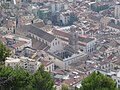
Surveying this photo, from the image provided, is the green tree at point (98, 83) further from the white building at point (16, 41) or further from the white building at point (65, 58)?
the white building at point (16, 41)

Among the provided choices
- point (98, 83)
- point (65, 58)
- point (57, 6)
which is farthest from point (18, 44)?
point (98, 83)

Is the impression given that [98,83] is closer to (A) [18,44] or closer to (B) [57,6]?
(A) [18,44]

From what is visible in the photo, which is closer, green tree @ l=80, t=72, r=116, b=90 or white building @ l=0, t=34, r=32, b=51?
green tree @ l=80, t=72, r=116, b=90

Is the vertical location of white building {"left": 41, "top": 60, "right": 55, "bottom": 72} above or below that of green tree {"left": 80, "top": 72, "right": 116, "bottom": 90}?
below

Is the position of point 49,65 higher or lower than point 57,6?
lower

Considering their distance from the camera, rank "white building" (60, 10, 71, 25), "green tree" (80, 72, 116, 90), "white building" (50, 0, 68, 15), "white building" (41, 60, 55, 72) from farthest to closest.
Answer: "white building" (50, 0, 68, 15)
"white building" (60, 10, 71, 25)
"white building" (41, 60, 55, 72)
"green tree" (80, 72, 116, 90)

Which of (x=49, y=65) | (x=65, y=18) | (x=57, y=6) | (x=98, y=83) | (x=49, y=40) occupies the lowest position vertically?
(x=65, y=18)

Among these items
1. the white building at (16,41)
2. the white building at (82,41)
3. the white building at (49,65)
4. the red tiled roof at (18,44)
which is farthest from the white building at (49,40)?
the white building at (49,65)

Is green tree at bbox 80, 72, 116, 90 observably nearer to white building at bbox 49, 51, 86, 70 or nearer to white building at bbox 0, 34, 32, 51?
white building at bbox 49, 51, 86, 70

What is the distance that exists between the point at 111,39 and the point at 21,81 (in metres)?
23.8

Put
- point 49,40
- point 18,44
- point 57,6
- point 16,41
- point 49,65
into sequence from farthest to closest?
point 57,6
point 49,40
point 16,41
point 18,44
point 49,65

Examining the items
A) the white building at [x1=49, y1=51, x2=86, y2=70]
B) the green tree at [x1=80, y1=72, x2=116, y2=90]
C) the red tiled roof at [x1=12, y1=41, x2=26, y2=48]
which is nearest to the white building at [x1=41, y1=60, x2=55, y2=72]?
the white building at [x1=49, y1=51, x2=86, y2=70]

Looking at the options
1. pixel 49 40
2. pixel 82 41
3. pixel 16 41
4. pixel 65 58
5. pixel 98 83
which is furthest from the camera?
pixel 82 41

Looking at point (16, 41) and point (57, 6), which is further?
point (57, 6)
